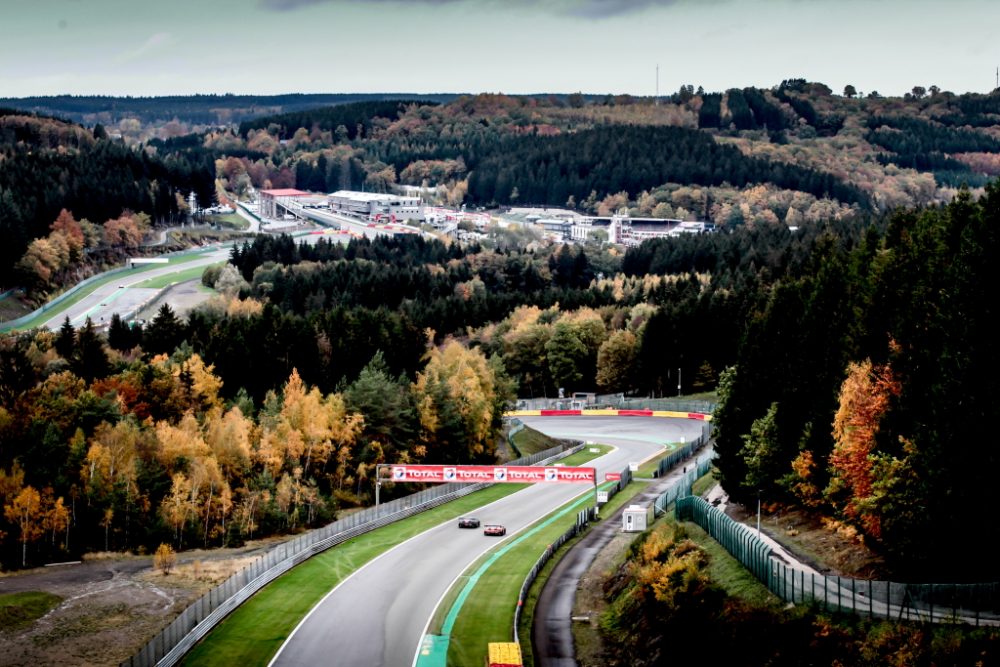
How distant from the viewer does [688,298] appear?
166875 millimetres

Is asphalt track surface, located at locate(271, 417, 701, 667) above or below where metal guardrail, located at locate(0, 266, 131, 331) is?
below

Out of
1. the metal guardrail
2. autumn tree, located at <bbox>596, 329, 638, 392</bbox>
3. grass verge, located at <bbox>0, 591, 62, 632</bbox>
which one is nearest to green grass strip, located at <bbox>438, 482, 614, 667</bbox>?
grass verge, located at <bbox>0, 591, 62, 632</bbox>

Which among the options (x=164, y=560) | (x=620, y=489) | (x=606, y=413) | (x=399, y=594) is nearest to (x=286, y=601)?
(x=399, y=594)

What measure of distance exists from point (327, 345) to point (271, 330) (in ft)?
17.7

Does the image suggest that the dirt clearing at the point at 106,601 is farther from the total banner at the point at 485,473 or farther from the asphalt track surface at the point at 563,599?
the total banner at the point at 485,473

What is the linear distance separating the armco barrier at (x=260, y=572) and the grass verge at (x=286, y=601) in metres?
0.39

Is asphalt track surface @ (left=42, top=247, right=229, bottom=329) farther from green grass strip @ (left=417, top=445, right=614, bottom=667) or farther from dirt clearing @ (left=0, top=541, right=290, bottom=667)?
dirt clearing @ (left=0, top=541, right=290, bottom=667)

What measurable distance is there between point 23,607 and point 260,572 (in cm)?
1106

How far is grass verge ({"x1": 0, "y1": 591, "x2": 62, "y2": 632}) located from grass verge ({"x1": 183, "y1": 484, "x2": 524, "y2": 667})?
7.99 m

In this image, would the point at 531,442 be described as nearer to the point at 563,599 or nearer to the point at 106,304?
the point at 563,599

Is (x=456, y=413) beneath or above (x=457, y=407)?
beneath

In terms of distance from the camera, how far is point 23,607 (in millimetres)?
60969

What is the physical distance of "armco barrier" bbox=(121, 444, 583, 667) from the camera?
5375 centimetres

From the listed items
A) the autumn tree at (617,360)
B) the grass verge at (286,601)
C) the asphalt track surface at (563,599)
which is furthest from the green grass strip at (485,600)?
the autumn tree at (617,360)
